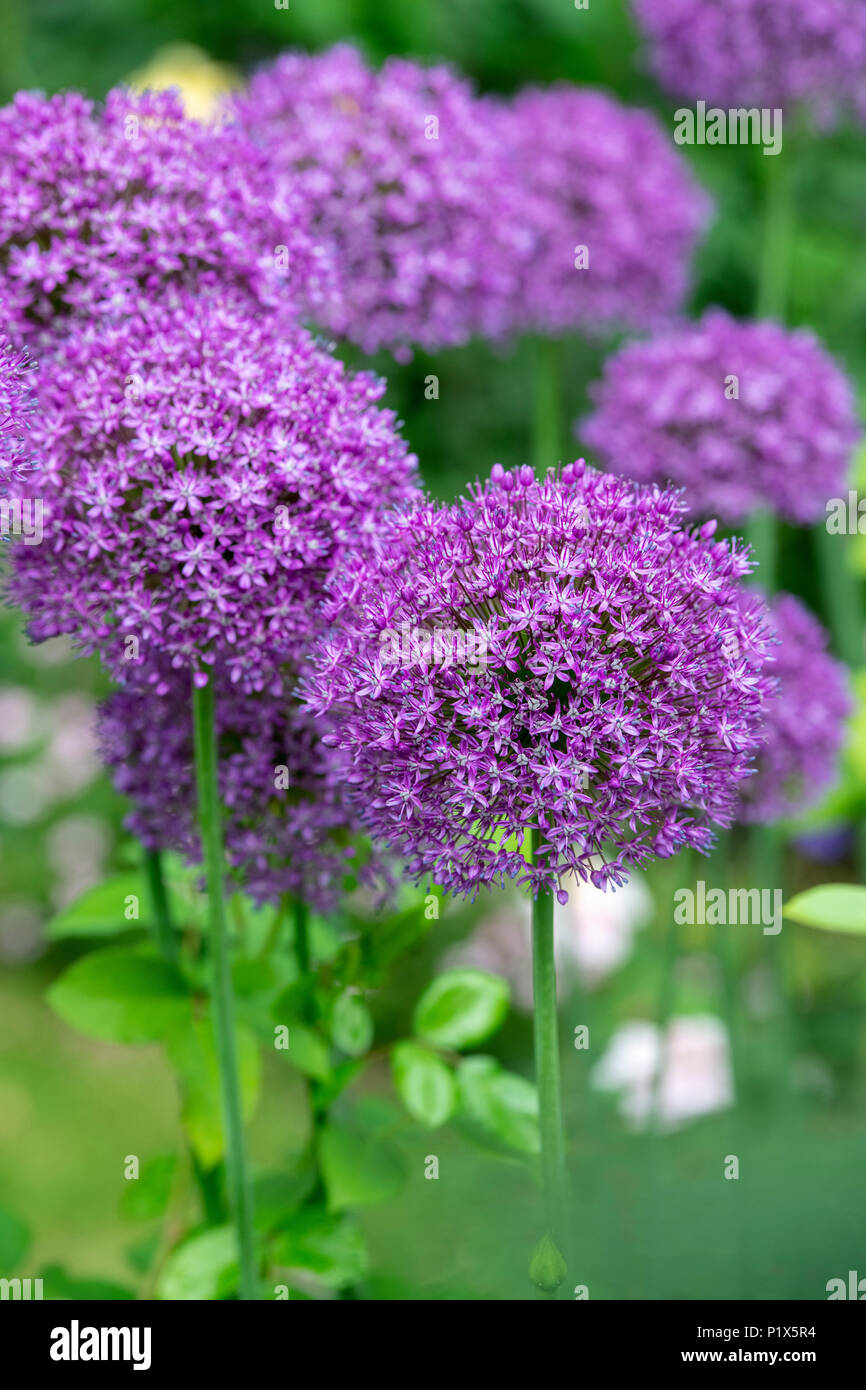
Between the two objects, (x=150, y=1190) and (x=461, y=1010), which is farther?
(x=150, y=1190)

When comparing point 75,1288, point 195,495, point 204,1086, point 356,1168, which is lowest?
point 75,1288

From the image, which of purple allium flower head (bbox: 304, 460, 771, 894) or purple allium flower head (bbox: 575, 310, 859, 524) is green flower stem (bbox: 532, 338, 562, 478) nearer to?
purple allium flower head (bbox: 575, 310, 859, 524)

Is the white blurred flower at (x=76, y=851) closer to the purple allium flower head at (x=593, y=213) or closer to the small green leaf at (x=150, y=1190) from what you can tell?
the purple allium flower head at (x=593, y=213)

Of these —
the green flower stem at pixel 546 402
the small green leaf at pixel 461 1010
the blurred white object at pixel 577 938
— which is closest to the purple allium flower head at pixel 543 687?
the small green leaf at pixel 461 1010

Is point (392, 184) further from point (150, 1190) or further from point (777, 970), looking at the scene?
point (777, 970)

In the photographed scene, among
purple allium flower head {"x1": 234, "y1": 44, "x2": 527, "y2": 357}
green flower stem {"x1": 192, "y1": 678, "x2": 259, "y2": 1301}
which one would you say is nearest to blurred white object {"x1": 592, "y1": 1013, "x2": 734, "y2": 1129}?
green flower stem {"x1": 192, "y1": 678, "x2": 259, "y2": 1301}

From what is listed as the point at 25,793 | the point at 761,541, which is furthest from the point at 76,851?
the point at 761,541
